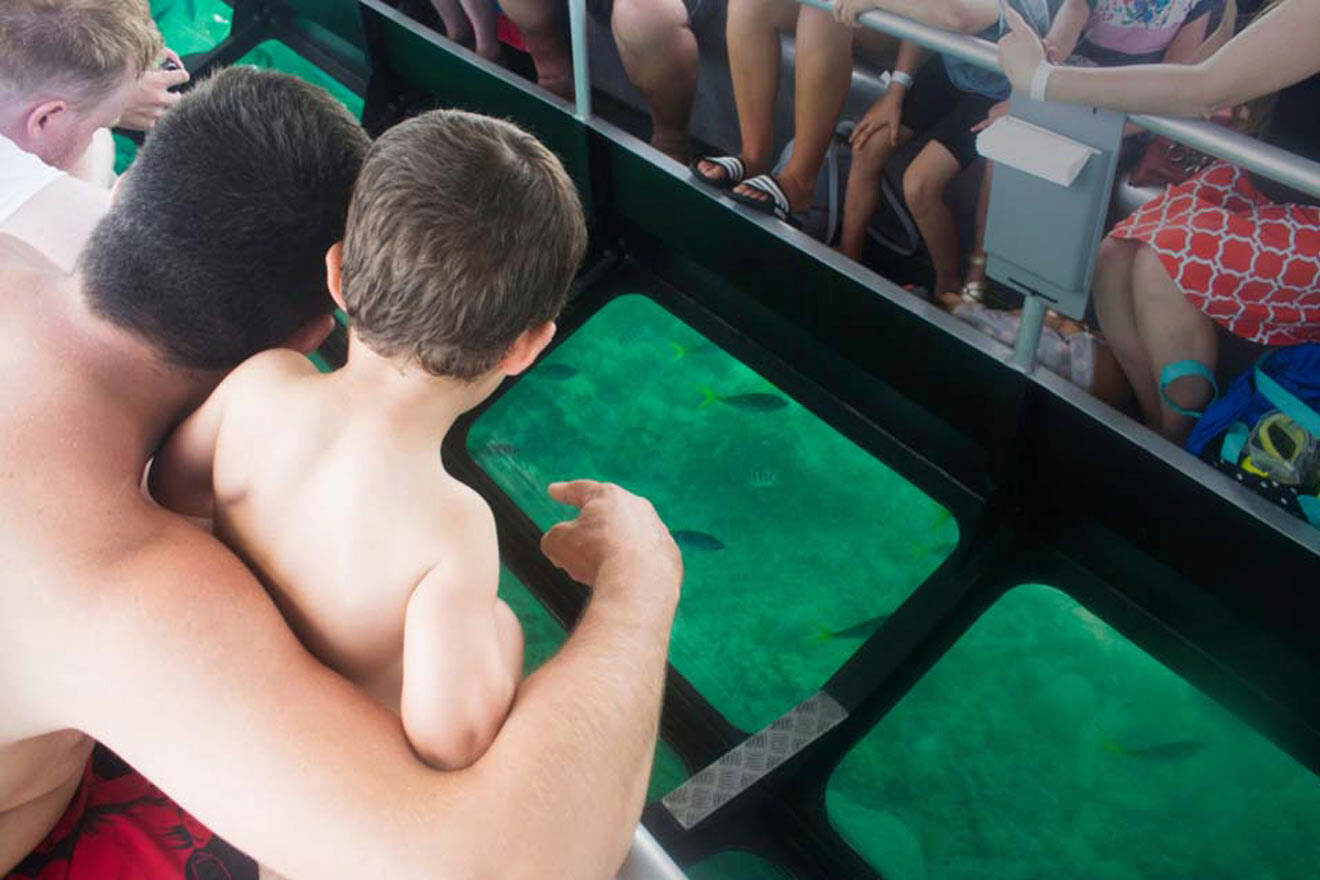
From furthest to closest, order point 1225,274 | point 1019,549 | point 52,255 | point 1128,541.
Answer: point 1019,549 → point 1128,541 → point 1225,274 → point 52,255

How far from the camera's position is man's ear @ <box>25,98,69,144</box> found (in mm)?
1710

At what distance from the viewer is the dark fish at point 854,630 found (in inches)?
72.4

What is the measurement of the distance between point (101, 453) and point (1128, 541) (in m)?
1.51

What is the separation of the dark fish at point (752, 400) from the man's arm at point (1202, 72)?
2.94 ft

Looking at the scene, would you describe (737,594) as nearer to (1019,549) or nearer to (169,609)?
(1019,549)

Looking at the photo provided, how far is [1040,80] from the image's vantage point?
144 centimetres

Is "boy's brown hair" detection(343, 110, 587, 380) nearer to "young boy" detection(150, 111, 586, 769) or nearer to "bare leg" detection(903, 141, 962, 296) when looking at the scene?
"young boy" detection(150, 111, 586, 769)

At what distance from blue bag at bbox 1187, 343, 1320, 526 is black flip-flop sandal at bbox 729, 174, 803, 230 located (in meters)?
0.89

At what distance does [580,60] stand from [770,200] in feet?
1.80

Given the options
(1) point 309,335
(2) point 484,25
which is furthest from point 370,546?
(2) point 484,25

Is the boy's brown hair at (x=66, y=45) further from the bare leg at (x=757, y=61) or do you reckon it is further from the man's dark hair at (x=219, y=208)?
the bare leg at (x=757, y=61)

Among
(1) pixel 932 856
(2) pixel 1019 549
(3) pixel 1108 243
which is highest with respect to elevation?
(3) pixel 1108 243

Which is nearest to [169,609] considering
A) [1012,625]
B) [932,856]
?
[932,856]

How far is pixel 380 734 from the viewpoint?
0.89 metres
